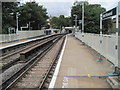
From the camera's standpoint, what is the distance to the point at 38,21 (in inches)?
2790

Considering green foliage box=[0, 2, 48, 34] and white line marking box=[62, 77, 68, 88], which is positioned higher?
green foliage box=[0, 2, 48, 34]

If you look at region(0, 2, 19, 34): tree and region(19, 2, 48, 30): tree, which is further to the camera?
region(19, 2, 48, 30): tree

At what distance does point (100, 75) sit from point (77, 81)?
1.54 m

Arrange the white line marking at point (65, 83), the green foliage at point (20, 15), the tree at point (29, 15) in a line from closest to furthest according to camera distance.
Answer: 1. the white line marking at point (65, 83)
2. the green foliage at point (20, 15)
3. the tree at point (29, 15)

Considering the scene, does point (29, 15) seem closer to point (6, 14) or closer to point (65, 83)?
point (6, 14)

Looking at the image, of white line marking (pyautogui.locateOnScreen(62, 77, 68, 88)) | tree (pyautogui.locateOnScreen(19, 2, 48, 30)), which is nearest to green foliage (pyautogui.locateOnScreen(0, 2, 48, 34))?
tree (pyautogui.locateOnScreen(19, 2, 48, 30))

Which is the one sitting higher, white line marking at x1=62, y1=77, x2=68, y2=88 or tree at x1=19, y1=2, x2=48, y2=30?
tree at x1=19, y1=2, x2=48, y2=30

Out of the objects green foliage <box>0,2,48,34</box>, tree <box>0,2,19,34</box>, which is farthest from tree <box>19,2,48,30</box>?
tree <box>0,2,19,34</box>

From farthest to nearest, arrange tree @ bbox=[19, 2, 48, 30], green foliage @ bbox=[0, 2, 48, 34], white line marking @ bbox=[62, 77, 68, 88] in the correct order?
tree @ bbox=[19, 2, 48, 30], green foliage @ bbox=[0, 2, 48, 34], white line marking @ bbox=[62, 77, 68, 88]

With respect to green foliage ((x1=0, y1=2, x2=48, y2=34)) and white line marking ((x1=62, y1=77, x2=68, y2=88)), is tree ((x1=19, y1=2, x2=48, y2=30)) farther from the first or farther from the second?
white line marking ((x1=62, y1=77, x2=68, y2=88))

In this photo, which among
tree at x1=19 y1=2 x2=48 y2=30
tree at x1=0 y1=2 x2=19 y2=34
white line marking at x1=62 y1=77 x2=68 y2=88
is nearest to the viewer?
white line marking at x1=62 y1=77 x2=68 y2=88

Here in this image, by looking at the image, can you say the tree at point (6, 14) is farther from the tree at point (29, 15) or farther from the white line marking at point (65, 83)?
the white line marking at point (65, 83)

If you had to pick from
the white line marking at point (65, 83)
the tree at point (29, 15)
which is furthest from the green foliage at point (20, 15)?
the white line marking at point (65, 83)

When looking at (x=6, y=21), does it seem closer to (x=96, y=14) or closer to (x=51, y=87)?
(x=96, y=14)
